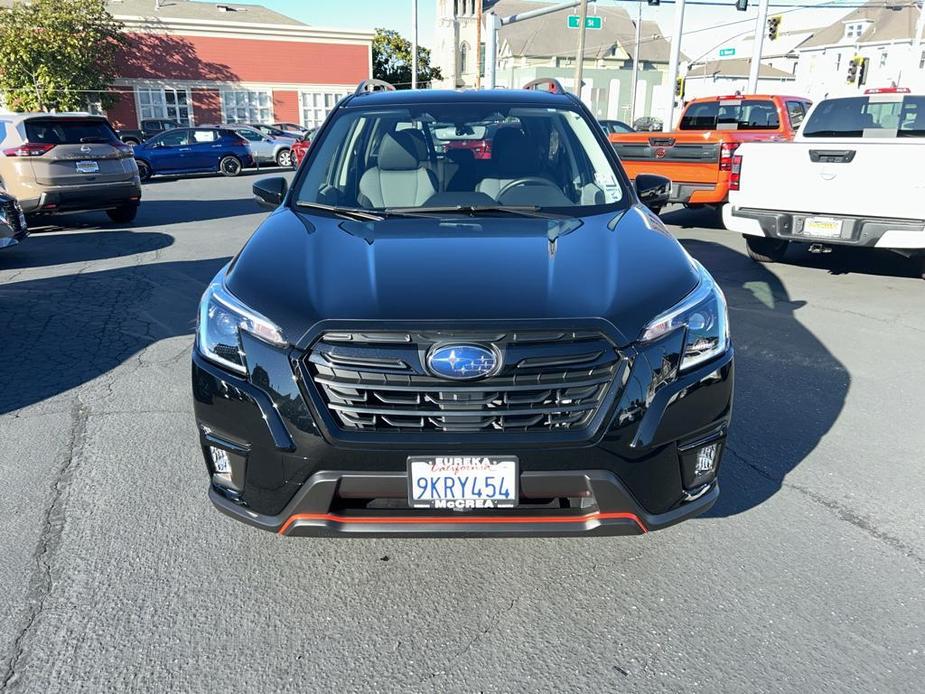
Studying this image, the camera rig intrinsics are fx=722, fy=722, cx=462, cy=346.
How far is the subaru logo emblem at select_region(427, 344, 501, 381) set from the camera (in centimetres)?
226

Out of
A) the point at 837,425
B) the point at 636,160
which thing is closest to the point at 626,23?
the point at 636,160

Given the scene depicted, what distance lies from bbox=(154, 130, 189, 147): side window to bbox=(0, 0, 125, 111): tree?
570 inches

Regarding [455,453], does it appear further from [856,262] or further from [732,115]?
[732,115]

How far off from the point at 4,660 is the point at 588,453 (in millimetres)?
1991

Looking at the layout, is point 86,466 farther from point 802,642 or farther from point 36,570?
point 802,642

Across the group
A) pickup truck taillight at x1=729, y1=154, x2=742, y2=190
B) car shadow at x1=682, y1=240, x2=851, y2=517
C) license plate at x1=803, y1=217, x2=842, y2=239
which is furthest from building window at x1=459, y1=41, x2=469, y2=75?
car shadow at x1=682, y1=240, x2=851, y2=517

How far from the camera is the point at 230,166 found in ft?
72.8

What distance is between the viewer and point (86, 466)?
3639 mm

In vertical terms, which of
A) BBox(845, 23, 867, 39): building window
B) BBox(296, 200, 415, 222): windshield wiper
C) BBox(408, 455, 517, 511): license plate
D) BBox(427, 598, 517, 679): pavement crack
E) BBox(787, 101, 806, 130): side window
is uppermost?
BBox(845, 23, 867, 39): building window

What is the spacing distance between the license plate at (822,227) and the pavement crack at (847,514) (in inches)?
Result: 165

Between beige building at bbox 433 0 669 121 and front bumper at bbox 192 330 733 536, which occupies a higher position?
beige building at bbox 433 0 669 121

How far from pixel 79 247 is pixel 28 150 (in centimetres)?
188

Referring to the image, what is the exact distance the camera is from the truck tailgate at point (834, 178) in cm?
646

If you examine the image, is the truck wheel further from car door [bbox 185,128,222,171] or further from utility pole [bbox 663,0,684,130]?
car door [bbox 185,128,222,171]
